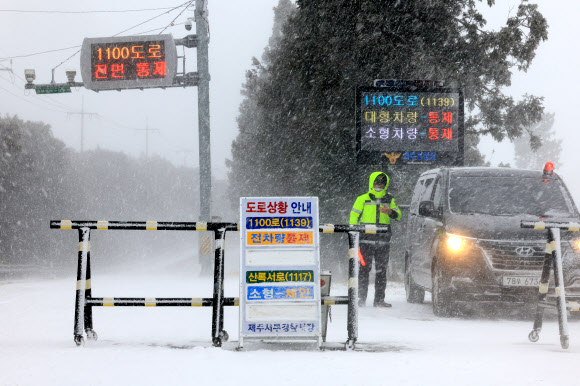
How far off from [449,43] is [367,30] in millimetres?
2650

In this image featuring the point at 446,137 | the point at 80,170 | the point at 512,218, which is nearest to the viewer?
the point at 512,218

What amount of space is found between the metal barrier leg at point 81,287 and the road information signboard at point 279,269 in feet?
4.83

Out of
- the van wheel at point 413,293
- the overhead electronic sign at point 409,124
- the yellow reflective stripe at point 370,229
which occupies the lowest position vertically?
the van wheel at point 413,293

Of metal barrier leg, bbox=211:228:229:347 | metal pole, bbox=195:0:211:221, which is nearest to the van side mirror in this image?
metal barrier leg, bbox=211:228:229:347

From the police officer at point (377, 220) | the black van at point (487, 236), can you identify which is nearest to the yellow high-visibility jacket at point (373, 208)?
the police officer at point (377, 220)

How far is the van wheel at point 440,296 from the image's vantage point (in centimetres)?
1135

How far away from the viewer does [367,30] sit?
2620 centimetres

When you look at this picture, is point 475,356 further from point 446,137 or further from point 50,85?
point 50,85

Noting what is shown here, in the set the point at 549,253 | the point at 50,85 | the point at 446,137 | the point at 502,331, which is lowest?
the point at 502,331

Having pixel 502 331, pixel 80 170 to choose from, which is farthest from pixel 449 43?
pixel 80 170

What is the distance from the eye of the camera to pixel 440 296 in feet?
37.6

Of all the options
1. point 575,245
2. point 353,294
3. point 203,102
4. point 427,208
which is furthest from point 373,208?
point 203,102

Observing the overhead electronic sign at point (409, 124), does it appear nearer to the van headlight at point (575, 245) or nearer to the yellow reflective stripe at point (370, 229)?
the van headlight at point (575, 245)

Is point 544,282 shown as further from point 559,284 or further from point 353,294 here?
point 353,294
